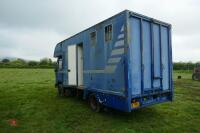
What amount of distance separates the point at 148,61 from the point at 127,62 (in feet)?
3.98

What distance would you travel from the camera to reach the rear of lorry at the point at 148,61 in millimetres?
6406

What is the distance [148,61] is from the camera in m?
6.99

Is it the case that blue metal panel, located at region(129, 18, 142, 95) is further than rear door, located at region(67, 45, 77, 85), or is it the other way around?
rear door, located at region(67, 45, 77, 85)

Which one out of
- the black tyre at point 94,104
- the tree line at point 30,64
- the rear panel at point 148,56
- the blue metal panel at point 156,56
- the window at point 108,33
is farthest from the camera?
the tree line at point 30,64

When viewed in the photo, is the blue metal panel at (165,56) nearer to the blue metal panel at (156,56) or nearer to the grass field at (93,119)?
the blue metal panel at (156,56)

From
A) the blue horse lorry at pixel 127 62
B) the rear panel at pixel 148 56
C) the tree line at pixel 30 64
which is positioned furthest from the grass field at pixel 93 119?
the tree line at pixel 30 64

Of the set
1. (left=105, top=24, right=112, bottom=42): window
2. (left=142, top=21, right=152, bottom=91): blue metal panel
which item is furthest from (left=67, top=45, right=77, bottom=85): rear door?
(left=142, top=21, right=152, bottom=91): blue metal panel

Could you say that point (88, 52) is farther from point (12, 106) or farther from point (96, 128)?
point (12, 106)

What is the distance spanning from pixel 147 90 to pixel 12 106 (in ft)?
22.1

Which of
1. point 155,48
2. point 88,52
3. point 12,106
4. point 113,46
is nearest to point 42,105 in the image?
point 12,106

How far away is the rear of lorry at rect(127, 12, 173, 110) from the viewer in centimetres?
641

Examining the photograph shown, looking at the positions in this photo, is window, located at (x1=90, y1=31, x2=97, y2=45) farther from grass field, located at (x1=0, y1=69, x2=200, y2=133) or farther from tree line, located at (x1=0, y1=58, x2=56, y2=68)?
tree line, located at (x1=0, y1=58, x2=56, y2=68)

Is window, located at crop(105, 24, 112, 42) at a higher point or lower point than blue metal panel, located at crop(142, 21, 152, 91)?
higher

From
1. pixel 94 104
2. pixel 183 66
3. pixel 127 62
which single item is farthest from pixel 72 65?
pixel 183 66
